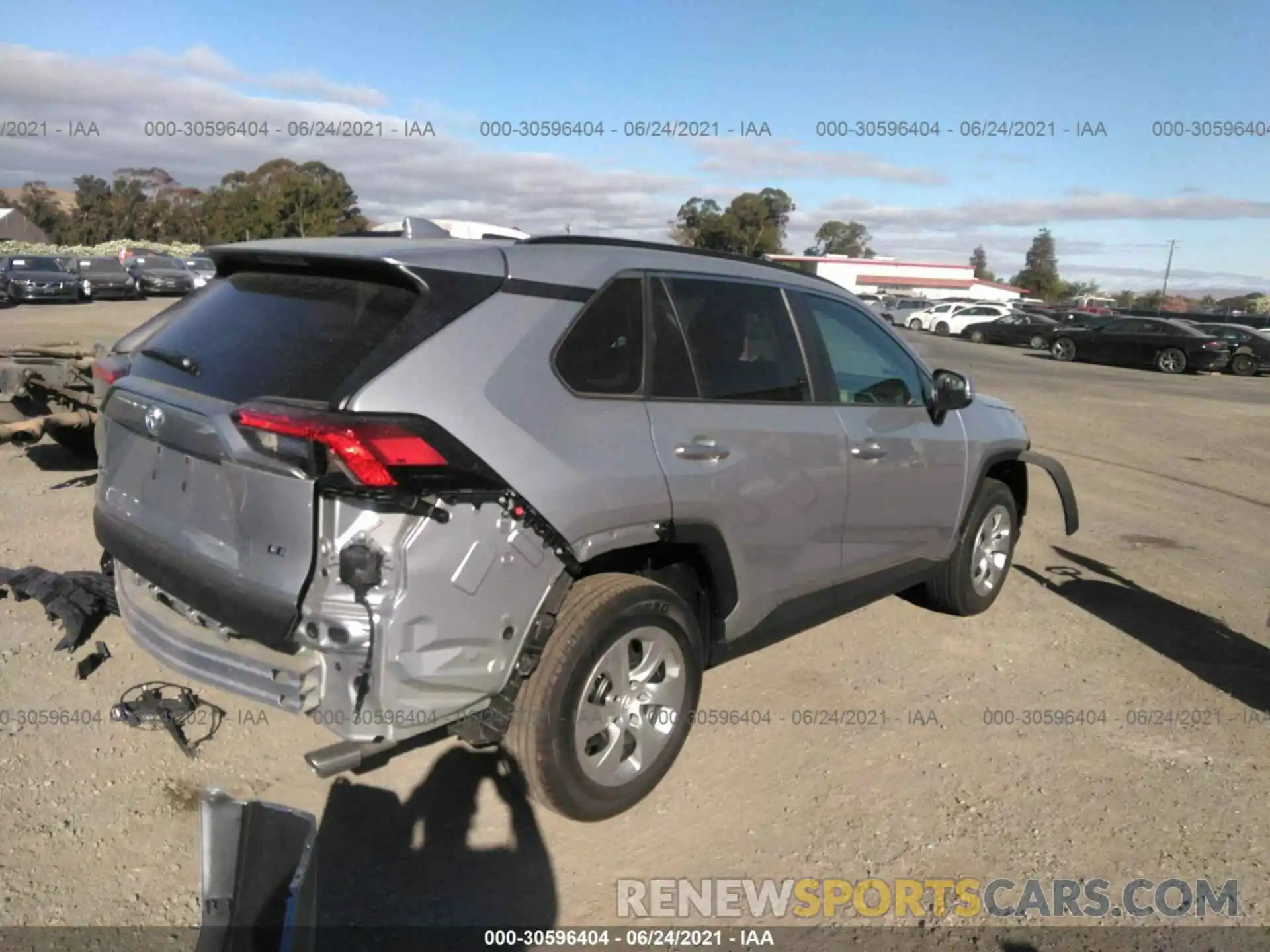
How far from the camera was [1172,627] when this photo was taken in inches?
219

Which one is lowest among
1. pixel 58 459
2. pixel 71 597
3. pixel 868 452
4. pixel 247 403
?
pixel 58 459

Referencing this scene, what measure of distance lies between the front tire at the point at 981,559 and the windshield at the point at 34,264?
1303 inches

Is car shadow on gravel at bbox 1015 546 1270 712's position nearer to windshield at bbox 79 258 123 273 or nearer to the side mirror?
the side mirror

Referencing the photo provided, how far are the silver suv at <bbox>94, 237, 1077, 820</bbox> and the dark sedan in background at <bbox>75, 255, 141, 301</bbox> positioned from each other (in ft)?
109

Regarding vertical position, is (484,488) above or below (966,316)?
above

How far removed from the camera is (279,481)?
2785mm

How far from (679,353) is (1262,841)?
2709mm

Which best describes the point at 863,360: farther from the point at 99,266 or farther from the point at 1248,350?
the point at 99,266

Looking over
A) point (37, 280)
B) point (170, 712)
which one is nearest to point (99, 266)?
point (37, 280)

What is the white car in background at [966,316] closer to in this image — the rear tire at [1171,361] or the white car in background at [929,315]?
the white car in background at [929,315]

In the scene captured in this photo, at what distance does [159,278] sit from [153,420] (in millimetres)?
38368

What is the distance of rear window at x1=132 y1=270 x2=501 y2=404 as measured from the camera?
2.89m

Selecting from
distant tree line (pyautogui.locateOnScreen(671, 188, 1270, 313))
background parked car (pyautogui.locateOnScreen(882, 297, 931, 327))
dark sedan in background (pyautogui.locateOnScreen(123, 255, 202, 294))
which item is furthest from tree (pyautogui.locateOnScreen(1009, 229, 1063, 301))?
dark sedan in background (pyautogui.locateOnScreen(123, 255, 202, 294))

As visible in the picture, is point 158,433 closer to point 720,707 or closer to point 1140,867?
point 720,707
